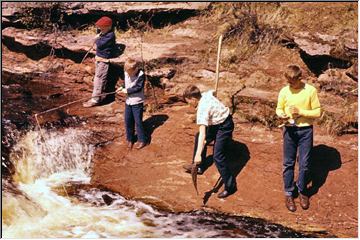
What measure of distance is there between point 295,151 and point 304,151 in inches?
4.4

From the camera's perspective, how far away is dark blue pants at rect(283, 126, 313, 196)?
21.8ft

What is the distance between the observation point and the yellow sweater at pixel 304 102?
6477 mm

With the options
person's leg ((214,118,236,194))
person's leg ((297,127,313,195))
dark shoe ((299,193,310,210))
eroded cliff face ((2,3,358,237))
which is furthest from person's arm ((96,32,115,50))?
dark shoe ((299,193,310,210))

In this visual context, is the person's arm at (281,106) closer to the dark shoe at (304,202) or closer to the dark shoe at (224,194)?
the dark shoe at (304,202)

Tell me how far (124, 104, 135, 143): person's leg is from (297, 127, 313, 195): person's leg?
93.0 inches

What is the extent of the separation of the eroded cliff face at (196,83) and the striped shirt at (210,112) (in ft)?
3.17

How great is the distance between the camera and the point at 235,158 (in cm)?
785

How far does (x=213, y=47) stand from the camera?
32.4 feet

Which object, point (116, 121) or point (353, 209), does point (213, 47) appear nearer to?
point (116, 121)

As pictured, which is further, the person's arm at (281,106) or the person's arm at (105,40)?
the person's arm at (105,40)

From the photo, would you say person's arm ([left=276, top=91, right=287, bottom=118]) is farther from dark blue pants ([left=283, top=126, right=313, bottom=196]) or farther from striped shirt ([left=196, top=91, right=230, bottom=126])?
striped shirt ([left=196, top=91, right=230, bottom=126])

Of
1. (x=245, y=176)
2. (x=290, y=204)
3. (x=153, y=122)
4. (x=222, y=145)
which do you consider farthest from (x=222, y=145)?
(x=153, y=122)

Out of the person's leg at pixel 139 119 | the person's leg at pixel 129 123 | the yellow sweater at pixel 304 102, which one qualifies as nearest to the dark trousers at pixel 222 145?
the yellow sweater at pixel 304 102

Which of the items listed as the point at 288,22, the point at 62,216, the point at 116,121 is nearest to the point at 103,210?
the point at 62,216
